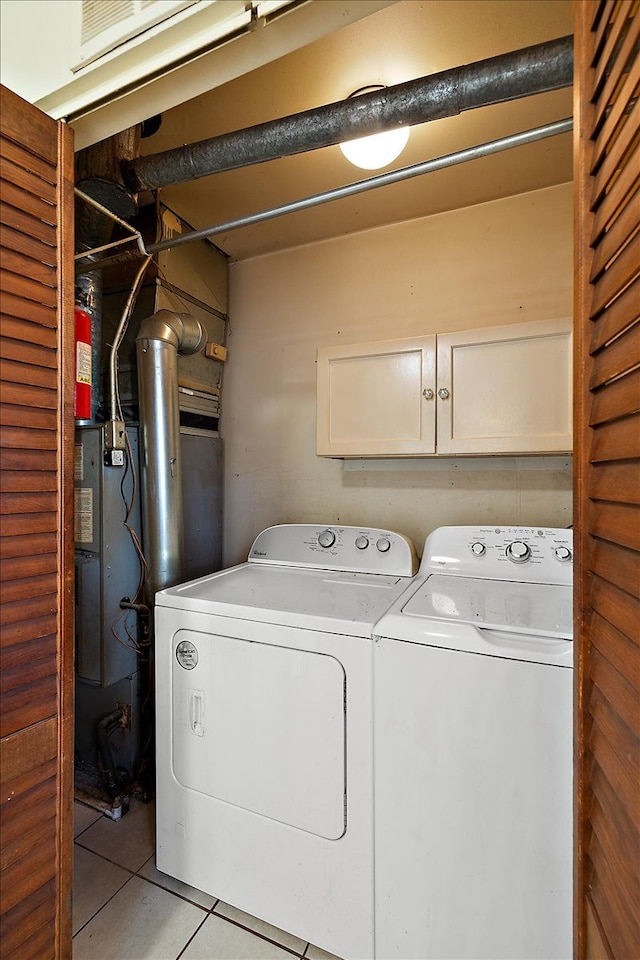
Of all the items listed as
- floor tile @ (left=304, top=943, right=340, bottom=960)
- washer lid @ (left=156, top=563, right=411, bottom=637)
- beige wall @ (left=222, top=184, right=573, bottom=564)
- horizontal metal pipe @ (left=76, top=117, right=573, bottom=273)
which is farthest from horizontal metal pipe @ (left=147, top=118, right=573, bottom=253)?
floor tile @ (left=304, top=943, right=340, bottom=960)

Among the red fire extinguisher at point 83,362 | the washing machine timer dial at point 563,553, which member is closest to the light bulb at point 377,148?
the red fire extinguisher at point 83,362

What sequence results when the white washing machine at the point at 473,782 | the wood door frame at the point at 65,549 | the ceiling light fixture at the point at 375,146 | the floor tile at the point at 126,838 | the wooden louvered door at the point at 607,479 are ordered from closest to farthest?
the wooden louvered door at the point at 607,479
the wood door frame at the point at 65,549
the white washing machine at the point at 473,782
the ceiling light fixture at the point at 375,146
the floor tile at the point at 126,838

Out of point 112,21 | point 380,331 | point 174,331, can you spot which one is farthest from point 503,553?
point 112,21

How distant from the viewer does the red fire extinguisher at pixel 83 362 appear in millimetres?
1473

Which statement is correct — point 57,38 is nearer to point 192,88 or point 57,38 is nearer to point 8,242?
point 192,88

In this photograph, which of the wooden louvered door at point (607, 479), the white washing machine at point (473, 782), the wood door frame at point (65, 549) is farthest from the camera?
the white washing machine at point (473, 782)

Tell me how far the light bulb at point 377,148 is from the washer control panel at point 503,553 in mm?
1355

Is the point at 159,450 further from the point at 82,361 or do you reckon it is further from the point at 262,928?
the point at 262,928

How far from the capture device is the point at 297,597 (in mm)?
1491

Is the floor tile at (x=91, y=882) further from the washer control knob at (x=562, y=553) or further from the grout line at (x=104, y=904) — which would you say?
the washer control knob at (x=562, y=553)

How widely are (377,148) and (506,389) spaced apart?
0.93 metres

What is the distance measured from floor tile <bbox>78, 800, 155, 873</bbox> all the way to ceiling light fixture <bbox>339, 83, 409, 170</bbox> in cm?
266

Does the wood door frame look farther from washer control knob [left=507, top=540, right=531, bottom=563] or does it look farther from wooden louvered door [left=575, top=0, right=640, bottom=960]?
washer control knob [left=507, top=540, right=531, bottom=563]

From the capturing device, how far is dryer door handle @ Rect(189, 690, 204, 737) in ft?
4.72
